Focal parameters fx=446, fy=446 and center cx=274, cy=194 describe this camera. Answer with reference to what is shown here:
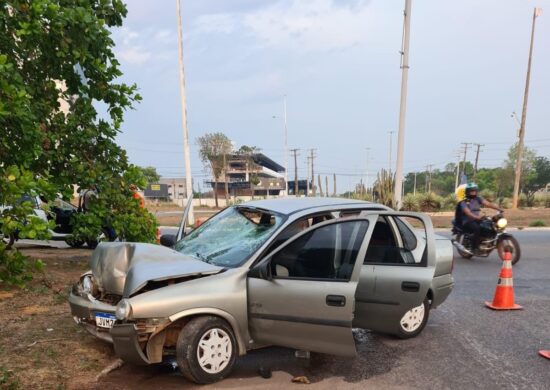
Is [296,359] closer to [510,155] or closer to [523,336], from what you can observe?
[523,336]

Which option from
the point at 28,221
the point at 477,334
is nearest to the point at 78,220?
the point at 28,221

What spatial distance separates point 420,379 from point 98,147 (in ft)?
21.1

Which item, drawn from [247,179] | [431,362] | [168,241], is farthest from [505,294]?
[247,179]

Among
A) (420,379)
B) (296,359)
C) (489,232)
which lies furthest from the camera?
(489,232)

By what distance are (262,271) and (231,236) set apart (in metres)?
0.90

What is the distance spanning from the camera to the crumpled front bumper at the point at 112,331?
11.5ft

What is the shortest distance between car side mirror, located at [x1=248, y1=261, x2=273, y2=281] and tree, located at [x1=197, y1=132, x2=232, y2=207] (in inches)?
2673

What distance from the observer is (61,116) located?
753 cm

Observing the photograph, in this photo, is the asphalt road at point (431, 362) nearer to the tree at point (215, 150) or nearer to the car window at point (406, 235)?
the car window at point (406, 235)

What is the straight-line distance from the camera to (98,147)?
791cm

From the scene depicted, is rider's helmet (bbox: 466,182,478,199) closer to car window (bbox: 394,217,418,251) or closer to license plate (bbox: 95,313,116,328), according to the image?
car window (bbox: 394,217,418,251)

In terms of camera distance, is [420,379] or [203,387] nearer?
[203,387]

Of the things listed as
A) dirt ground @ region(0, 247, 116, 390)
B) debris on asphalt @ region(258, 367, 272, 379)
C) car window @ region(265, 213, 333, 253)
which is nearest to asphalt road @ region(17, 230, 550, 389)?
debris on asphalt @ region(258, 367, 272, 379)

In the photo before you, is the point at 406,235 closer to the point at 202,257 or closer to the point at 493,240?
the point at 202,257
